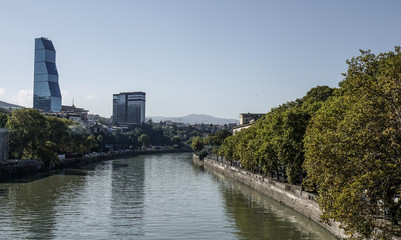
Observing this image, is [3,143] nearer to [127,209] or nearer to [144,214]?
[127,209]

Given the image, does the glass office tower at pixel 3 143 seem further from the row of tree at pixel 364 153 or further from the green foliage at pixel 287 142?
the row of tree at pixel 364 153

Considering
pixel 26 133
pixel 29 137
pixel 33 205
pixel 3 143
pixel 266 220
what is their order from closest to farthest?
pixel 266 220, pixel 33 205, pixel 3 143, pixel 26 133, pixel 29 137

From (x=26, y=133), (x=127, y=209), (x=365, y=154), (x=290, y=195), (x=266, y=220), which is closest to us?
(x=365, y=154)

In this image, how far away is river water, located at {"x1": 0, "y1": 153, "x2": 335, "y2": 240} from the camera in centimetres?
3838

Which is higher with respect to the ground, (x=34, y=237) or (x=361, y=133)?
(x=361, y=133)

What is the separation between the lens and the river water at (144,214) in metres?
38.4

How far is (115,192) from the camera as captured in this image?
65.1 meters

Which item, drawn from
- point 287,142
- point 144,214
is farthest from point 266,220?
point 144,214

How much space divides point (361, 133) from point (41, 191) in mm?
51568

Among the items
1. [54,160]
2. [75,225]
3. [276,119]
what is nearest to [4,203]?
[75,225]

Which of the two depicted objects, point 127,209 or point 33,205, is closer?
point 127,209

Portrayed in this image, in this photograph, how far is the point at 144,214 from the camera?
154 feet

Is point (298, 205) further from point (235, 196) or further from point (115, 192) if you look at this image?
point (115, 192)

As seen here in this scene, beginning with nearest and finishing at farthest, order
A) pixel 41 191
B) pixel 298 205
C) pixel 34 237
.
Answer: pixel 34 237
pixel 298 205
pixel 41 191
